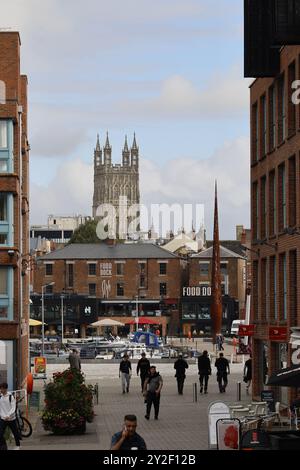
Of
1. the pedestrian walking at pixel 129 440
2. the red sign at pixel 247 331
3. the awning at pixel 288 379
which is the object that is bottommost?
the pedestrian walking at pixel 129 440

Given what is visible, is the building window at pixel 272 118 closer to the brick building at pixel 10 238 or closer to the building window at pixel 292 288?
the building window at pixel 292 288

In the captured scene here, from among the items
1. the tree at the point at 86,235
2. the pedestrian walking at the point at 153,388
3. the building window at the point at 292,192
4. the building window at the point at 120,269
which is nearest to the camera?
the pedestrian walking at the point at 153,388

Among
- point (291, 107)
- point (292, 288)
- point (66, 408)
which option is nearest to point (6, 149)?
point (291, 107)

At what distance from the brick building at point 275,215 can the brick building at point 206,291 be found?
93597 mm

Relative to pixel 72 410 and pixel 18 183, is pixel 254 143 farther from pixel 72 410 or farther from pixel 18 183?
pixel 72 410

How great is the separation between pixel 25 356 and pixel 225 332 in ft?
286

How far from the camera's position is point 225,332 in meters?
143

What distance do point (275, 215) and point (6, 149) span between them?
34.4ft


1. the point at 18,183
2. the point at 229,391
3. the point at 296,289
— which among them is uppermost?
the point at 18,183

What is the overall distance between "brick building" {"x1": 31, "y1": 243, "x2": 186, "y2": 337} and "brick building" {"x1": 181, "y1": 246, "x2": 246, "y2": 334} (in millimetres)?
1418

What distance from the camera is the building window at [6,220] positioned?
46312 millimetres

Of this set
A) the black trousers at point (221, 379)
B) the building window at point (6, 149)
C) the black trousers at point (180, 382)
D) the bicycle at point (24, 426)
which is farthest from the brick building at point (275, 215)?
the bicycle at point (24, 426)

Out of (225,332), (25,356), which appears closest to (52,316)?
(225,332)

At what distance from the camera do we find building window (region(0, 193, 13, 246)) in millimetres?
46312
